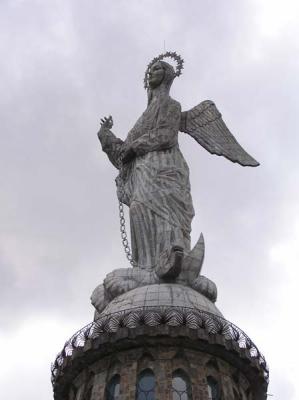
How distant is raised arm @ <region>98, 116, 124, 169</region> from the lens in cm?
3278

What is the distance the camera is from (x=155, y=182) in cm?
3012

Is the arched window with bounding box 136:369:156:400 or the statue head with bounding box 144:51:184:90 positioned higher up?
the statue head with bounding box 144:51:184:90

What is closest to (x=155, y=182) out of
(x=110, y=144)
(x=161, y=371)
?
(x=110, y=144)

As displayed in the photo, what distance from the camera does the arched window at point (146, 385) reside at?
22.8 meters

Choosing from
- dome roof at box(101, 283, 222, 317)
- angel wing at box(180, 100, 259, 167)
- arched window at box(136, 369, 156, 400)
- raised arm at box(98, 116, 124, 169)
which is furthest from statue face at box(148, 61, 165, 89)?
arched window at box(136, 369, 156, 400)

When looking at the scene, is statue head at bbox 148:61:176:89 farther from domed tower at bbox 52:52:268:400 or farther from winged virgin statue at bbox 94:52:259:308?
domed tower at bbox 52:52:268:400

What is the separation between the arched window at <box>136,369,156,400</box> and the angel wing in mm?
12035

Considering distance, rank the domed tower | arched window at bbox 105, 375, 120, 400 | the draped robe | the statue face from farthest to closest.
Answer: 1. the statue face
2. the draped robe
3. the domed tower
4. arched window at bbox 105, 375, 120, 400

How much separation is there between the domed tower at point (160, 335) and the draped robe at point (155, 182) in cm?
5

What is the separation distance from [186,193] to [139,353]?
8.34 m

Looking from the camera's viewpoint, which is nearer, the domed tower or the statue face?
the domed tower

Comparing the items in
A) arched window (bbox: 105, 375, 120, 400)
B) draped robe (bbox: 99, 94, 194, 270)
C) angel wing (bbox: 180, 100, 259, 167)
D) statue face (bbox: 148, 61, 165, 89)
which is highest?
statue face (bbox: 148, 61, 165, 89)

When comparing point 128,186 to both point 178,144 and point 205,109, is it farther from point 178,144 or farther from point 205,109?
point 205,109

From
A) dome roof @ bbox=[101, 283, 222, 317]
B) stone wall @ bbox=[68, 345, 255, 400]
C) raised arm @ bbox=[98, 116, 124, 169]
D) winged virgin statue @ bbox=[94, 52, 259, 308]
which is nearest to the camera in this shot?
stone wall @ bbox=[68, 345, 255, 400]
